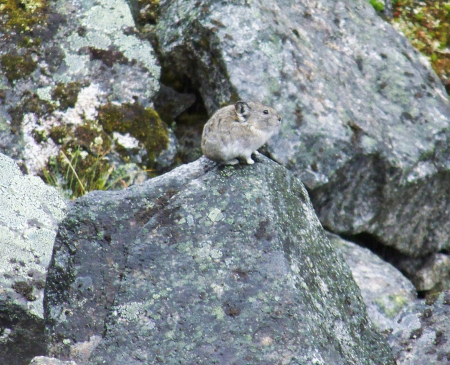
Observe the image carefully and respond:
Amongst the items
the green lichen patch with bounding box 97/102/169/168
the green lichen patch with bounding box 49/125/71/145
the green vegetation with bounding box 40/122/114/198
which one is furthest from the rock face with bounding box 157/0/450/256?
the green lichen patch with bounding box 49/125/71/145

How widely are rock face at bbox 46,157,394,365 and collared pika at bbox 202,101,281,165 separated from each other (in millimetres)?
140

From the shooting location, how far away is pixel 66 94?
7.78 meters

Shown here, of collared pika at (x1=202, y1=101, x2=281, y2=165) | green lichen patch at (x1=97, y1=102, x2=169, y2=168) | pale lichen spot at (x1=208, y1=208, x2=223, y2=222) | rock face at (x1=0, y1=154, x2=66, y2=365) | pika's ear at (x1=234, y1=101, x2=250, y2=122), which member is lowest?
green lichen patch at (x1=97, y1=102, x2=169, y2=168)

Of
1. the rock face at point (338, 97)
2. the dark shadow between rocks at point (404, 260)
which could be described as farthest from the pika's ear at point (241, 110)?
the dark shadow between rocks at point (404, 260)

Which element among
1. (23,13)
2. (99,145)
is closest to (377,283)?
(99,145)

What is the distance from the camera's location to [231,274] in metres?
4.36

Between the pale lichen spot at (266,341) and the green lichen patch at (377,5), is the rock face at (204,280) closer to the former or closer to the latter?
the pale lichen spot at (266,341)

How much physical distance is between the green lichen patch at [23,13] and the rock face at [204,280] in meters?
4.21

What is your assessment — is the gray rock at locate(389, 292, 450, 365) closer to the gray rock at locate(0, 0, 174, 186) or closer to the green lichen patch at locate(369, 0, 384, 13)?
the gray rock at locate(0, 0, 174, 186)

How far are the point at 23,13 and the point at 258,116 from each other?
4344mm

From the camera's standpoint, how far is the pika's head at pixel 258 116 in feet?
17.6

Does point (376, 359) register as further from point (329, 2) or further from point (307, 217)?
point (329, 2)

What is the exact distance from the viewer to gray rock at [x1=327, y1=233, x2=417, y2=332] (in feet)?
25.6

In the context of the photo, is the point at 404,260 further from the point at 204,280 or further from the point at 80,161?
the point at 204,280
